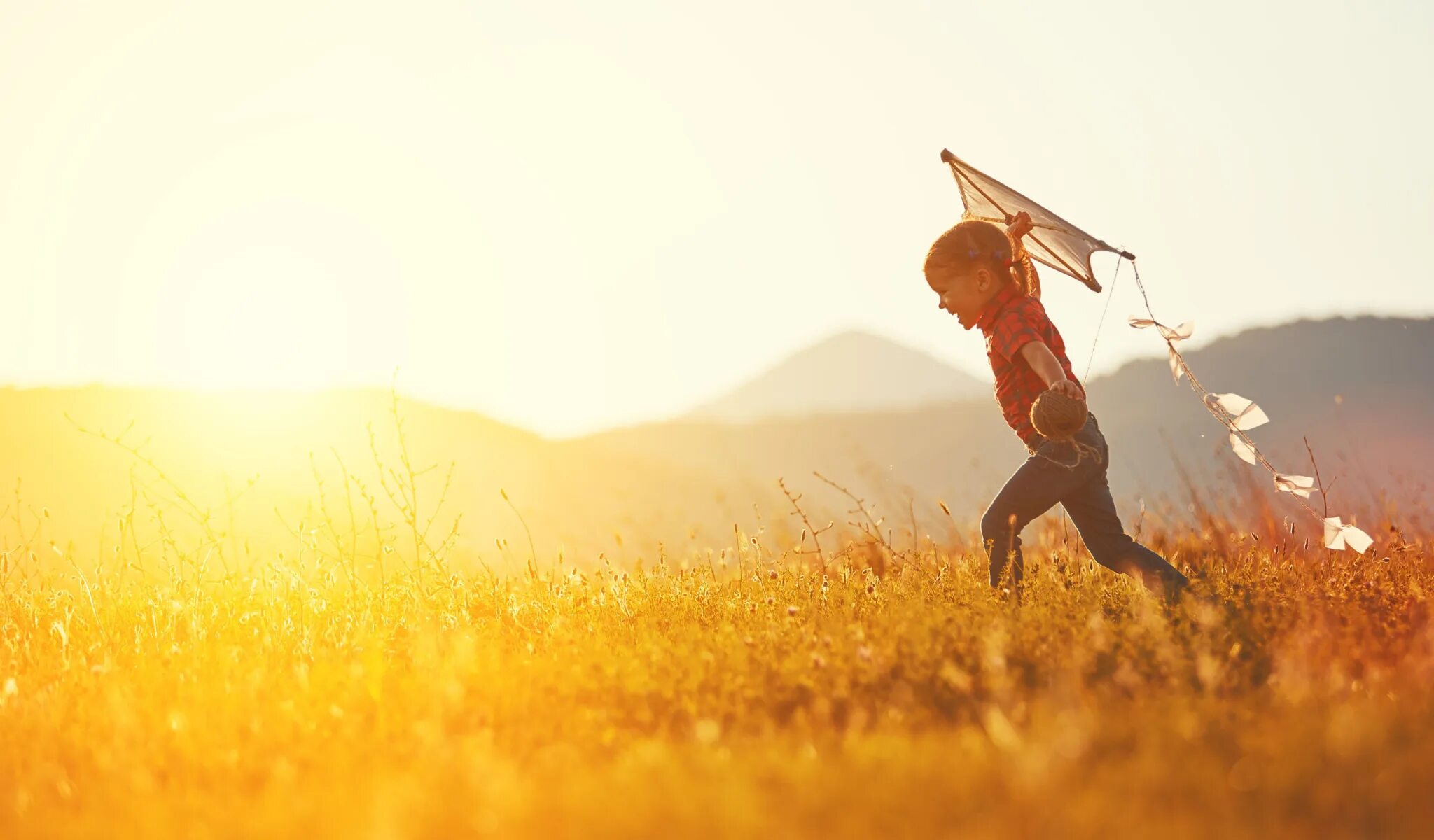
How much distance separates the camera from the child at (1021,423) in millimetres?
4699

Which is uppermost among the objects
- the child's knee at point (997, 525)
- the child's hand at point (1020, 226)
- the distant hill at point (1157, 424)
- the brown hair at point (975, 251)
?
the child's hand at point (1020, 226)

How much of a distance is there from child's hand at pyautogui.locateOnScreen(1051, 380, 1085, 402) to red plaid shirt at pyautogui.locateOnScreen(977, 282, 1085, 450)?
0.45 ft

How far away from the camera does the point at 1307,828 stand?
2117mm

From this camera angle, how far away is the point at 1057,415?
173 inches

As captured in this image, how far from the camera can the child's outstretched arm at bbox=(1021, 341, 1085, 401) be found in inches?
174

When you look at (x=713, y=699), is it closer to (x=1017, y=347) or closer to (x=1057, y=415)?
(x=1057, y=415)

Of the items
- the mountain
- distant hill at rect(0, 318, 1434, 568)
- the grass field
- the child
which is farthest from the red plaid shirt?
the mountain

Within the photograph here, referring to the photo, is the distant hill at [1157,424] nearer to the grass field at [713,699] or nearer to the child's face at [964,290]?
the grass field at [713,699]

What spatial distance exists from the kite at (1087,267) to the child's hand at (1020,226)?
65mm

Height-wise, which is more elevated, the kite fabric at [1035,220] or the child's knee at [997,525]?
the kite fabric at [1035,220]

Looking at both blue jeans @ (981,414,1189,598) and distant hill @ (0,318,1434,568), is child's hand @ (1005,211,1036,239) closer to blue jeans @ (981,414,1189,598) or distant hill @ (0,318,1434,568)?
blue jeans @ (981,414,1189,598)

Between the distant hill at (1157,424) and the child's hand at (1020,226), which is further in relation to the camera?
the distant hill at (1157,424)

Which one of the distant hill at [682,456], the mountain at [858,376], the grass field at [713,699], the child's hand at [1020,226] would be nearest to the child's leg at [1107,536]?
the grass field at [713,699]

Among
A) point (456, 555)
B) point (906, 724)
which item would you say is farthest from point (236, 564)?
point (906, 724)
